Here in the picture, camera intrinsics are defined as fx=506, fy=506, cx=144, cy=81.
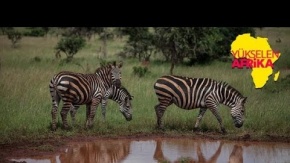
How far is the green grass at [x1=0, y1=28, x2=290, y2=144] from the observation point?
33.2ft

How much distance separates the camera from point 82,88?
10.2 metres

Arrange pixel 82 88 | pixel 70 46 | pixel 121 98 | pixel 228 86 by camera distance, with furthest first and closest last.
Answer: pixel 70 46 → pixel 121 98 → pixel 228 86 → pixel 82 88

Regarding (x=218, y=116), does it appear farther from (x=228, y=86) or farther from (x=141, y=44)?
(x=141, y=44)

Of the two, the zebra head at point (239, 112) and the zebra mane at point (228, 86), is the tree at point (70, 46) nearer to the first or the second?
the zebra mane at point (228, 86)

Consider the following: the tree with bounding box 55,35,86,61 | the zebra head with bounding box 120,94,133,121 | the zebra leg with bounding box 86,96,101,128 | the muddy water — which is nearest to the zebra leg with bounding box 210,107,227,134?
the muddy water

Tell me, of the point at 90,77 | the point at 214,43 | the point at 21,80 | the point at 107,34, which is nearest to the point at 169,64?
the point at 214,43

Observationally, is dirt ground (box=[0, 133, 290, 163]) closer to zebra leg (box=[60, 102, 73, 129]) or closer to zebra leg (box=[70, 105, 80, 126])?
zebra leg (box=[60, 102, 73, 129])

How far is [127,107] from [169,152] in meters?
1.78

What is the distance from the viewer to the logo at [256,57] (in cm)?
1048

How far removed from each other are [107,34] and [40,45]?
4.45 meters

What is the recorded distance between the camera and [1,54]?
11.9m

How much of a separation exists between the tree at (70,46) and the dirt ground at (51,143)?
13.2 feet

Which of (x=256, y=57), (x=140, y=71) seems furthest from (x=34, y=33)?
(x=256, y=57)
